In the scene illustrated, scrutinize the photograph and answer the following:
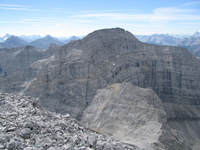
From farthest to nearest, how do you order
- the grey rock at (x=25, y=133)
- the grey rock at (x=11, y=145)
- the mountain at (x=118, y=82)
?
the mountain at (x=118, y=82) < the grey rock at (x=25, y=133) < the grey rock at (x=11, y=145)

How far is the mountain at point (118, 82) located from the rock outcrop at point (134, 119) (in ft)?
0.52

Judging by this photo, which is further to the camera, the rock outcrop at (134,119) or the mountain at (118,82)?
the mountain at (118,82)

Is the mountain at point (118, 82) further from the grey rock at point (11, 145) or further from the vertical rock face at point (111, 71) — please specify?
the grey rock at point (11, 145)

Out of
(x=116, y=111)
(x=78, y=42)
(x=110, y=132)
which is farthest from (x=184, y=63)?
(x=110, y=132)

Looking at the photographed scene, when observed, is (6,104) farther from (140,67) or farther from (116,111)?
(140,67)

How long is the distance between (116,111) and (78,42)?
95.3ft

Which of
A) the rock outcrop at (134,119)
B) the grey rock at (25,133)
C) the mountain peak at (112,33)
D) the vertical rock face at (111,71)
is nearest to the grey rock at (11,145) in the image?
the grey rock at (25,133)

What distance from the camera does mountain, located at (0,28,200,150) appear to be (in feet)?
128

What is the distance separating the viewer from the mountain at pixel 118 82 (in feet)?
128

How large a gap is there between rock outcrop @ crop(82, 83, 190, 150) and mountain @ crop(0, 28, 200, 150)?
0.16 meters

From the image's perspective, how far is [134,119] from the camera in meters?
35.1

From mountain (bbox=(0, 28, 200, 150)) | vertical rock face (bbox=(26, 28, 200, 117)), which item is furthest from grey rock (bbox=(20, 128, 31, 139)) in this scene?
vertical rock face (bbox=(26, 28, 200, 117))

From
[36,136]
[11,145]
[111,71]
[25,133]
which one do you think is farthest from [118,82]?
[11,145]

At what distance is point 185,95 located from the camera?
63.4 metres
